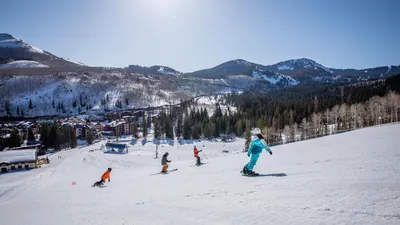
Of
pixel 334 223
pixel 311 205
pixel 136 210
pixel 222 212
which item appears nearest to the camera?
pixel 334 223

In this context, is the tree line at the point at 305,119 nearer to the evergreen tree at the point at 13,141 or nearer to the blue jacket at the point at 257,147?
the blue jacket at the point at 257,147

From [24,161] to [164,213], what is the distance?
64897 mm

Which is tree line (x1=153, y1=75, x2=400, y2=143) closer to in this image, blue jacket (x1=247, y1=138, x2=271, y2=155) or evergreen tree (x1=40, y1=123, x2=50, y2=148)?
evergreen tree (x1=40, y1=123, x2=50, y2=148)

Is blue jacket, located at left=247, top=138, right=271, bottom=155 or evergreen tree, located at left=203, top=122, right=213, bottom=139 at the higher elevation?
blue jacket, located at left=247, top=138, right=271, bottom=155

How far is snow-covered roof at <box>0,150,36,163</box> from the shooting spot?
182 ft

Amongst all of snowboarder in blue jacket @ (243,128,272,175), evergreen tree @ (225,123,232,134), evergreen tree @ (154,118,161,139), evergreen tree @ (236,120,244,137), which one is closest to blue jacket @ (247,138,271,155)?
snowboarder in blue jacket @ (243,128,272,175)

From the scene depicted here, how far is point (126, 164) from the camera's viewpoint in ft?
192

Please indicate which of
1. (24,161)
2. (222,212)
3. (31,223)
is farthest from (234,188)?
(24,161)

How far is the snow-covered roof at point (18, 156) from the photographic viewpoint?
182 ft

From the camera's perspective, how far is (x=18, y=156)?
57156 mm

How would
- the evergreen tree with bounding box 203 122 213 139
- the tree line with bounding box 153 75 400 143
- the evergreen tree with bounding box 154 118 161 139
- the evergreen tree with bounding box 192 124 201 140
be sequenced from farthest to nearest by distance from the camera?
the evergreen tree with bounding box 154 118 161 139, the evergreen tree with bounding box 203 122 213 139, the evergreen tree with bounding box 192 124 201 140, the tree line with bounding box 153 75 400 143

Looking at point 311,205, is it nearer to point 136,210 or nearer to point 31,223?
→ point 136,210

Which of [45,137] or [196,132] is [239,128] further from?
[45,137]

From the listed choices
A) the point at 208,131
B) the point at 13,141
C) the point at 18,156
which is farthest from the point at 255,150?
the point at 13,141
